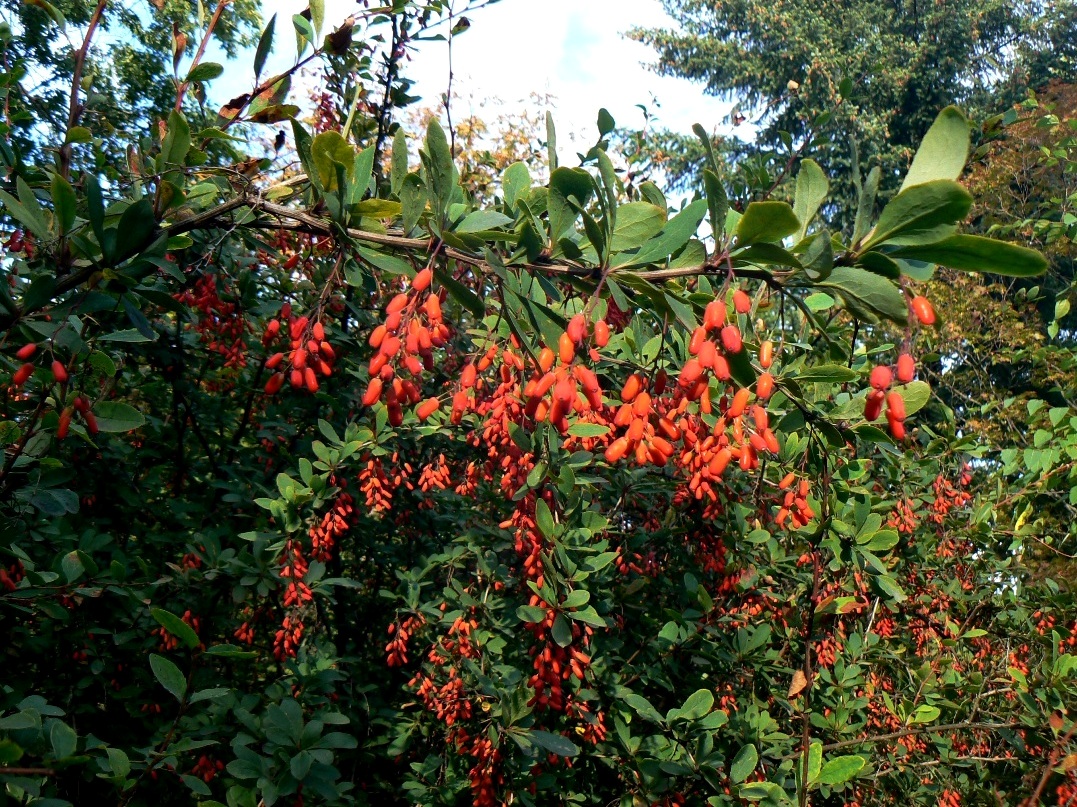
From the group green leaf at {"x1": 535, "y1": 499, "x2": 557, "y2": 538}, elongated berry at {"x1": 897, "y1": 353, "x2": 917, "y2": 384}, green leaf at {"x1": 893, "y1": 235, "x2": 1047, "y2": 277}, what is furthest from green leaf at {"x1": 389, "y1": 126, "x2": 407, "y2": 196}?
green leaf at {"x1": 535, "y1": 499, "x2": 557, "y2": 538}

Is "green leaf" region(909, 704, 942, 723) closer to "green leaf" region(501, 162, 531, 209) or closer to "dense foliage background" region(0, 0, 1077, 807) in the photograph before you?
"dense foliage background" region(0, 0, 1077, 807)

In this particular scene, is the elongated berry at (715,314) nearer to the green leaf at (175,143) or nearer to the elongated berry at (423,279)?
the elongated berry at (423,279)

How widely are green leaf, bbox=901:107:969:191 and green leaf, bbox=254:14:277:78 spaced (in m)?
1.56

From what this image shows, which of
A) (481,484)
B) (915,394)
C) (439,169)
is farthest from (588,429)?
(481,484)

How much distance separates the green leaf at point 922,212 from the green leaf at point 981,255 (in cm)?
2

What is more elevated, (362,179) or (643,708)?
(362,179)

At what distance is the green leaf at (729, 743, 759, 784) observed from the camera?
7.90 ft

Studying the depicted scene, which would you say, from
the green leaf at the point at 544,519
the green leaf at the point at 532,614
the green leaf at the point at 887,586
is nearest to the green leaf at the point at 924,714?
the green leaf at the point at 887,586

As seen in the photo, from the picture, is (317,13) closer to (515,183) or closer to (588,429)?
(515,183)

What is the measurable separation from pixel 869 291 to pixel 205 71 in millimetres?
1891

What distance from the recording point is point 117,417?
1.92 meters

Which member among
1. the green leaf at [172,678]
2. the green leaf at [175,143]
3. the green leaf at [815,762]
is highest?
the green leaf at [175,143]

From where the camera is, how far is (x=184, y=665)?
348cm

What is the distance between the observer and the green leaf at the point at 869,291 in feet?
3.92
